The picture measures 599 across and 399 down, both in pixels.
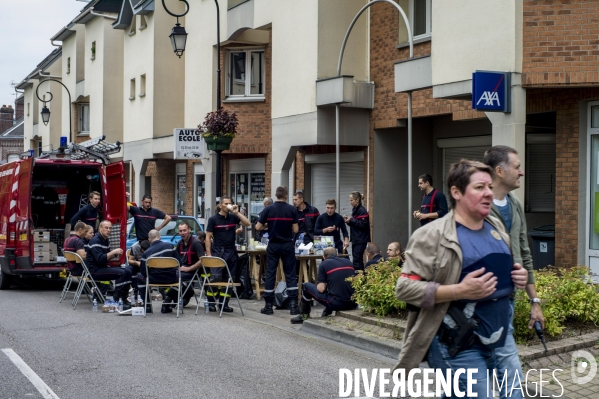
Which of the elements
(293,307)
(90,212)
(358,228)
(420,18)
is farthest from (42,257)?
(420,18)

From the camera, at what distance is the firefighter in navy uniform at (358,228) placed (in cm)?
1476

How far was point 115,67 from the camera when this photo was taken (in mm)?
34062

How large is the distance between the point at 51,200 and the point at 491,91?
11.0m

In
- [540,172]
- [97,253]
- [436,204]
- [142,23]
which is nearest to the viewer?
[436,204]

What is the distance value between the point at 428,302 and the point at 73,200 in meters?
15.4

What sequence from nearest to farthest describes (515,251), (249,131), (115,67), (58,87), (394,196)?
(515,251) < (394,196) < (249,131) < (115,67) < (58,87)

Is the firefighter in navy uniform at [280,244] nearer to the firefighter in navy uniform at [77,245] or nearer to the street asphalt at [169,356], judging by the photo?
the street asphalt at [169,356]

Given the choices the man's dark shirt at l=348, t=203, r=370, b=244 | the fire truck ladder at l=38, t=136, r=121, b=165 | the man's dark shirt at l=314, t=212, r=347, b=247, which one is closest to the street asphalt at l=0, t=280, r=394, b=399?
the man's dark shirt at l=314, t=212, r=347, b=247

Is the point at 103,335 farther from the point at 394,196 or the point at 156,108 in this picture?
the point at 156,108

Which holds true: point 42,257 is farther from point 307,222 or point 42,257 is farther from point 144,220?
point 307,222

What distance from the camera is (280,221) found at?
12.5 m

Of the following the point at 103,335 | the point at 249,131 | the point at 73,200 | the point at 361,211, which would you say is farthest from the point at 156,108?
the point at 103,335

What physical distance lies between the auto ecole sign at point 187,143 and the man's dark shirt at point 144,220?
3.07m

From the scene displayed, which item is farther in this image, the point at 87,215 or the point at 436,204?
the point at 87,215
